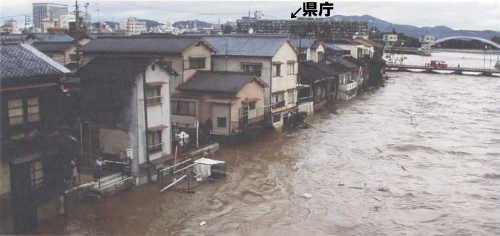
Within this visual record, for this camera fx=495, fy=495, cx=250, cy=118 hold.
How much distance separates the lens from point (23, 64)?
11.8 meters

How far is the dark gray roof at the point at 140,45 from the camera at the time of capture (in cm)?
2319

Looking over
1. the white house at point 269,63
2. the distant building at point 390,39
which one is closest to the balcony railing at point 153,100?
the white house at point 269,63

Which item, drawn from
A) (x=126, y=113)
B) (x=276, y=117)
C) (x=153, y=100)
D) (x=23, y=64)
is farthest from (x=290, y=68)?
(x=23, y=64)

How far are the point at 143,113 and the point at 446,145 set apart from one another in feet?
47.7

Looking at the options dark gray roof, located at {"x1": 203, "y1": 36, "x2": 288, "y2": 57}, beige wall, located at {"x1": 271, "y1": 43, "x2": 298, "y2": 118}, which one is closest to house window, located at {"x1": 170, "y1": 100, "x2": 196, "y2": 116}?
beige wall, located at {"x1": 271, "y1": 43, "x2": 298, "y2": 118}

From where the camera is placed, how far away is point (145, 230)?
12.4m

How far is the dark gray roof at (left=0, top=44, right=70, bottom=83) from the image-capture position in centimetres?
1115

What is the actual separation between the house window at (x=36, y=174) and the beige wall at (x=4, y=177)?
64 centimetres

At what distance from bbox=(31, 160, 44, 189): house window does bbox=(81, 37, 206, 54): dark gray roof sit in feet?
38.1

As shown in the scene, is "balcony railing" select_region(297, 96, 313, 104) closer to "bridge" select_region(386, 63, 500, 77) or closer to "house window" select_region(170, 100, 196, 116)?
"house window" select_region(170, 100, 196, 116)

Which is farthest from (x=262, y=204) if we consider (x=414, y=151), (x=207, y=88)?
(x=414, y=151)

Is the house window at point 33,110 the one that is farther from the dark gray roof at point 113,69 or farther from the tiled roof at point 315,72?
the tiled roof at point 315,72

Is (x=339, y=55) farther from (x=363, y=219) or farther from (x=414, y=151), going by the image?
(x=363, y=219)

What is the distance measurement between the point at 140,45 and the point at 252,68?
5.85 metres
